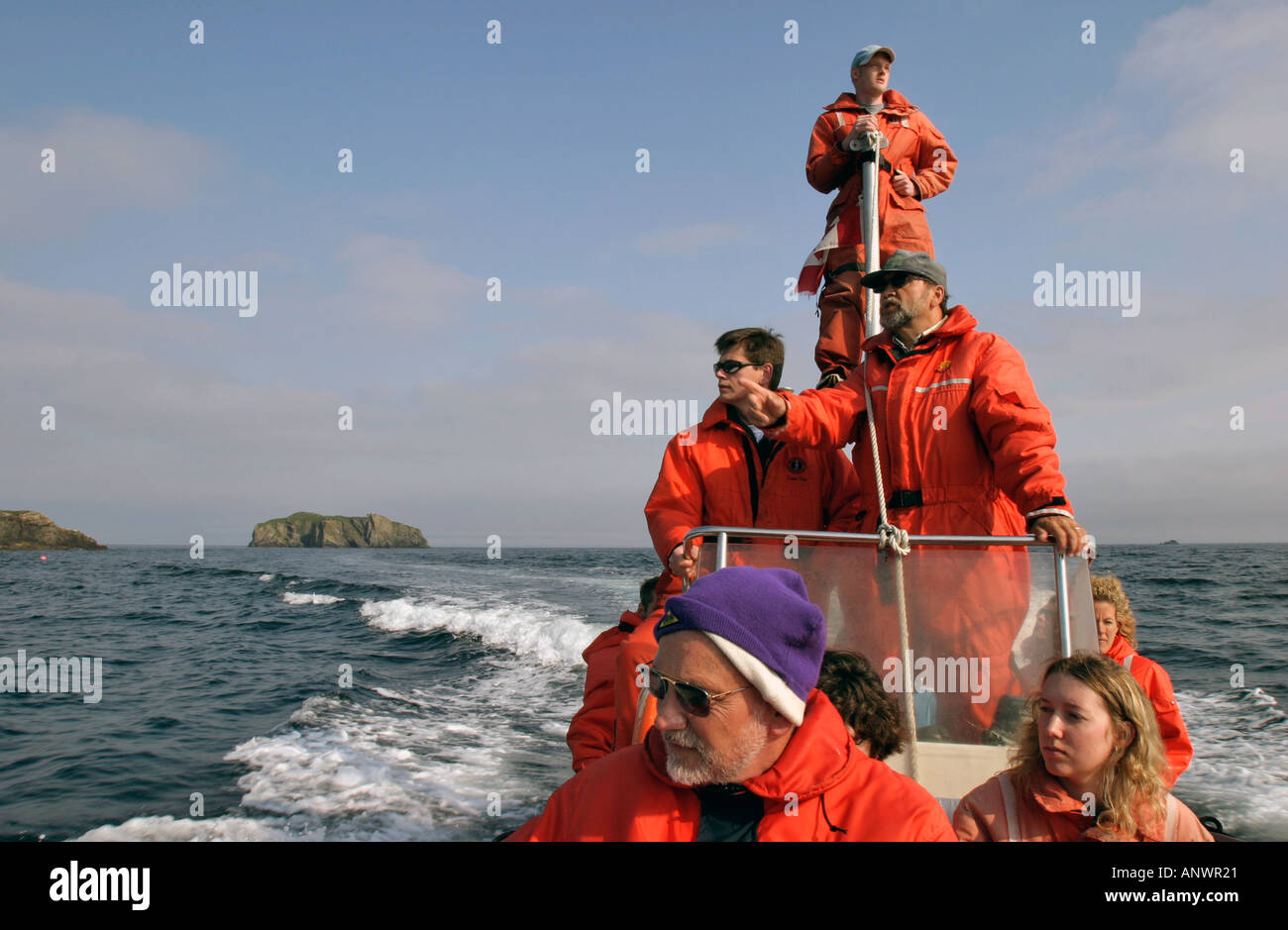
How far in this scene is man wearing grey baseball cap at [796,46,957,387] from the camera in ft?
17.6

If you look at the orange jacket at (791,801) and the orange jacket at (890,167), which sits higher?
the orange jacket at (890,167)

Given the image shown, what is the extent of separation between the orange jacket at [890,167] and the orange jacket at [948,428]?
6.10 ft

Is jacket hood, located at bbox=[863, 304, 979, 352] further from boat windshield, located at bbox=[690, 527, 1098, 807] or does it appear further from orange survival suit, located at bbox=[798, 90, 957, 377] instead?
orange survival suit, located at bbox=[798, 90, 957, 377]

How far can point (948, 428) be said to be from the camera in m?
3.62

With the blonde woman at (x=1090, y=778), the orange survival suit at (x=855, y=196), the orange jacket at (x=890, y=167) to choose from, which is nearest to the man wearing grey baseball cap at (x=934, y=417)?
the blonde woman at (x=1090, y=778)

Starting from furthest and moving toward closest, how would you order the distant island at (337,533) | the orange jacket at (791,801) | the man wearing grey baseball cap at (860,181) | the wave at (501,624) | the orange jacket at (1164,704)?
1. the distant island at (337,533)
2. the wave at (501,624)
3. the man wearing grey baseball cap at (860,181)
4. the orange jacket at (1164,704)
5. the orange jacket at (791,801)

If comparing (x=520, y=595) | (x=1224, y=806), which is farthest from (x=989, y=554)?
(x=520, y=595)

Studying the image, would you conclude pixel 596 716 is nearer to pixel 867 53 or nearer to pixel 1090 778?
pixel 1090 778

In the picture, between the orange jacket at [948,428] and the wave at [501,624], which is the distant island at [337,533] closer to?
the wave at [501,624]

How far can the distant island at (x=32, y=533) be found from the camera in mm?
95750

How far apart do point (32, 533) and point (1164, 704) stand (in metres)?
120

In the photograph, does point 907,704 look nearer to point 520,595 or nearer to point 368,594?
point 520,595

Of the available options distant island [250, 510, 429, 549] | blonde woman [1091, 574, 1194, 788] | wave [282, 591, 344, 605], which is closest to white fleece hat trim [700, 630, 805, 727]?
blonde woman [1091, 574, 1194, 788]
